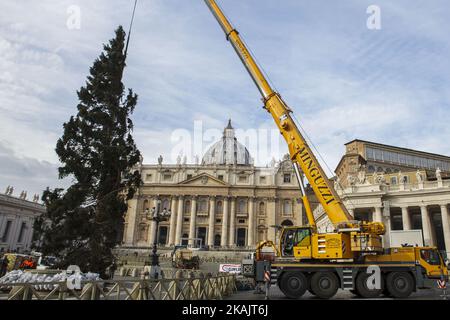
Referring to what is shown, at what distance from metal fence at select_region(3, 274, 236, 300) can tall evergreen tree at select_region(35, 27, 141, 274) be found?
438 cm

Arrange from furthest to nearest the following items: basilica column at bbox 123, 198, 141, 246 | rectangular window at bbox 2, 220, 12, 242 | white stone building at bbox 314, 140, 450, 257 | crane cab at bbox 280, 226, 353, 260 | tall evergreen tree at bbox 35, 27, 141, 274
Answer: basilica column at bbox 123, 198, 141, 246
rectangular window at bbox 2, 220, 12, 242
white stone building at bbox 314, 140, 450, 257
tall evergreen tree at bbox 35, 27, 141, 274
crane cab at bbox 280, 226, 353, 260

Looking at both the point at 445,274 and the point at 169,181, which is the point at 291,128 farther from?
the point at 169,181

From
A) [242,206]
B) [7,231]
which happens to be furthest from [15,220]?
[242,206]

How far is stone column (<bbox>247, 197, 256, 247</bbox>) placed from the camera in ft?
244

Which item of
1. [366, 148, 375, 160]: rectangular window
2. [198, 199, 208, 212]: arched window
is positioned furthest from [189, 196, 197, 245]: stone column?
[366, 148, 375, 160]: rectangular window

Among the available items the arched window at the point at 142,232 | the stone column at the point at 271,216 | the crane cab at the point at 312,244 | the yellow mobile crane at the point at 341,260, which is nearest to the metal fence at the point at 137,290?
the yellow mobile crane at the point at 341,260

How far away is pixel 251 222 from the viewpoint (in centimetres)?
7550

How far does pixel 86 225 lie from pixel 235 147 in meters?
88.1

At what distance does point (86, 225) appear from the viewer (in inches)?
683

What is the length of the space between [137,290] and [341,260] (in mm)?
9484

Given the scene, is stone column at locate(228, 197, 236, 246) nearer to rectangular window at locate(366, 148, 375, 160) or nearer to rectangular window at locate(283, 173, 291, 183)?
rectangular window at locate(283, 173, 291, 183)

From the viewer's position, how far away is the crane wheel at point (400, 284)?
14758 mm

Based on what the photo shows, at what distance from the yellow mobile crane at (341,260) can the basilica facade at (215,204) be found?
2333 inches
